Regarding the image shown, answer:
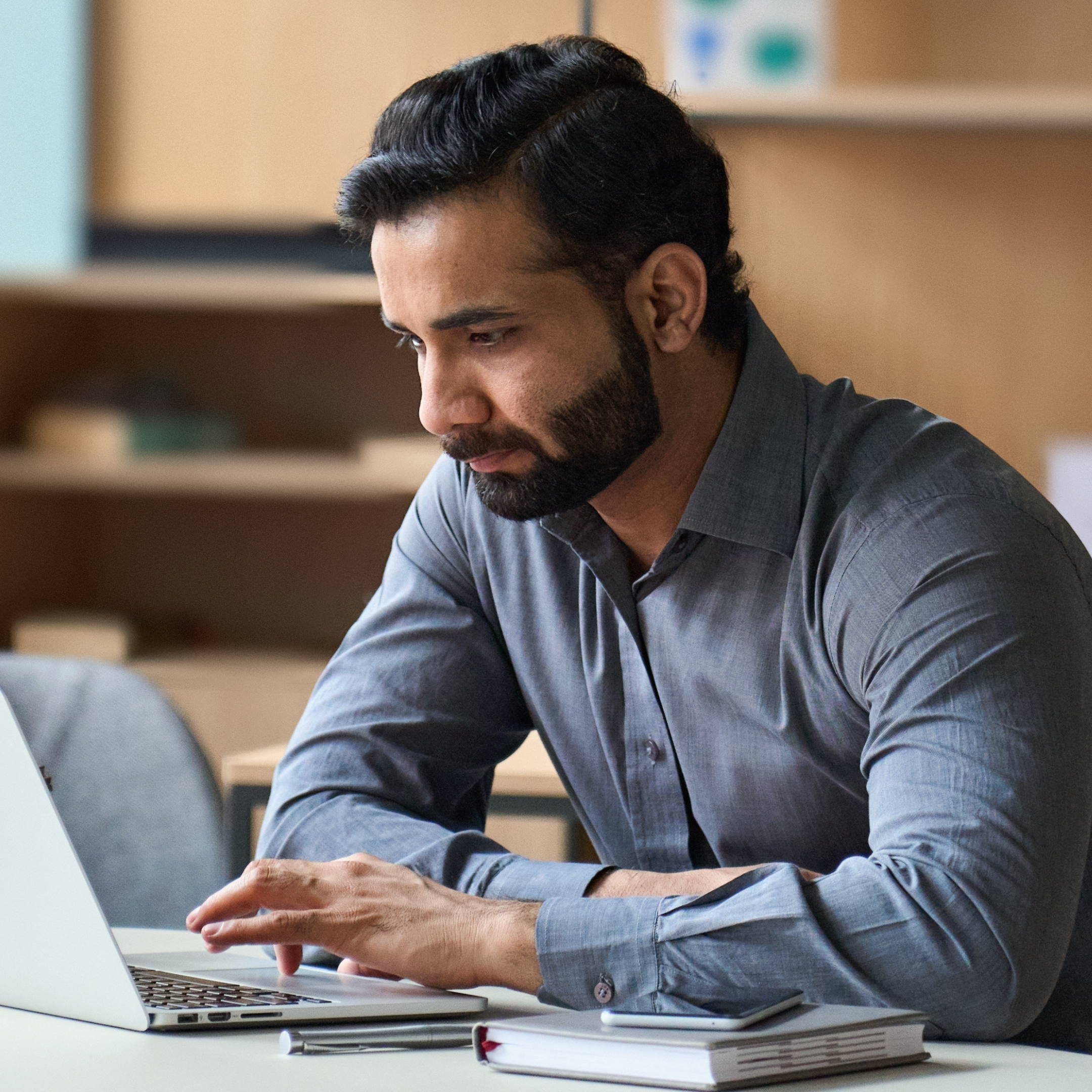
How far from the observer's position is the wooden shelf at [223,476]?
3010 mm

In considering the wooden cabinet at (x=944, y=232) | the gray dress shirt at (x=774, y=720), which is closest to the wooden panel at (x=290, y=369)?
the wooden cabinet at (x=944, y=232)

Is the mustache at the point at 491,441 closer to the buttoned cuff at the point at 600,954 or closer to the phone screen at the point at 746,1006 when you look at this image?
the buttoned cuff at the point at 600,954

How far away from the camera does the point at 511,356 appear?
3.46 ft

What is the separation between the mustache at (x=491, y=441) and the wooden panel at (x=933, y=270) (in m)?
1.57

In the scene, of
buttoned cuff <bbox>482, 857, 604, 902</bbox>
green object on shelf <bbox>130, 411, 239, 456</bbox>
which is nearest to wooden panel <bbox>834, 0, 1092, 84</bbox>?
green object on shelf <bbox>130, 411, 239, 456</bbox>

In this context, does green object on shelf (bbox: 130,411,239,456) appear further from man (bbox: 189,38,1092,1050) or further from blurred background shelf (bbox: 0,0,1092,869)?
man (bbox: 189,38,1092,1050)

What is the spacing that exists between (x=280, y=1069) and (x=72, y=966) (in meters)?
0.14

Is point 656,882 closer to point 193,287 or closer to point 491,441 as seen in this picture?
point 491,441

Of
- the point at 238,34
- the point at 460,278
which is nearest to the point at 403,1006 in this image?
the point at 460,278

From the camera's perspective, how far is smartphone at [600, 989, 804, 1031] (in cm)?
68

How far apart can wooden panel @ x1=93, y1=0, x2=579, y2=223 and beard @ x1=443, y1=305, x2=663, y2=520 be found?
184 centimetres

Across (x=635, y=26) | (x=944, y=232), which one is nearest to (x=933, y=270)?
(x=944, y=232)

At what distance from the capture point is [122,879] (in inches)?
53.4

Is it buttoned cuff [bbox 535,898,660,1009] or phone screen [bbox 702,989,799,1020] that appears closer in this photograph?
phone screen [bbox 702,989,799,1020]
